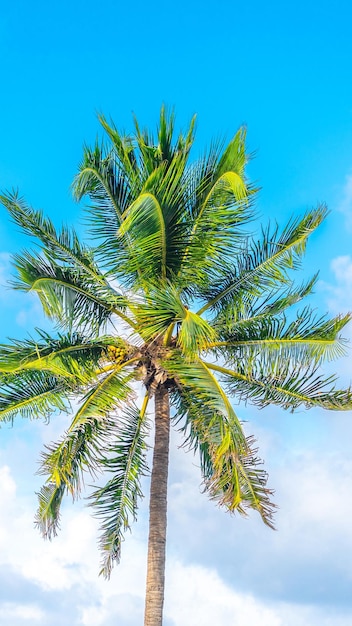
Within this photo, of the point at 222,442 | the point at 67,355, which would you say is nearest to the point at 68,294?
the point at 67,355

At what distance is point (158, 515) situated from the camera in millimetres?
12711

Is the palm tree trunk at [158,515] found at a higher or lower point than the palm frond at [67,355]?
lower

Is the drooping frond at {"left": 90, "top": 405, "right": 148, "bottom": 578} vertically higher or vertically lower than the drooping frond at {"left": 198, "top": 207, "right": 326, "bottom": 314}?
lower

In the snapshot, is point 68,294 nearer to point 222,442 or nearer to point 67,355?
point 67,355

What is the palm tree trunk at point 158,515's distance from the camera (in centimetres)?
1209

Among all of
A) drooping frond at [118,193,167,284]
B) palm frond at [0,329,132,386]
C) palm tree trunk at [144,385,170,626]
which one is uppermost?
drooping frond at [118,193,167,284]

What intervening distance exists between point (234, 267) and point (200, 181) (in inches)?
70.3

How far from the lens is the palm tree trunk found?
12.1 m

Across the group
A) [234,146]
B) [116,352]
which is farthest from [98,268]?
[234,146]

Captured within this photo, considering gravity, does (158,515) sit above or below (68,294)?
below

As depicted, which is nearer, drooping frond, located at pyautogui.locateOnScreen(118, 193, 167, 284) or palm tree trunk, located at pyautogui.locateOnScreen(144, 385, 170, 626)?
drooping frond, located at pyautogui.locateOnScreen(118, 193, 167, 284)

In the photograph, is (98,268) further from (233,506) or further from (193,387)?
(233,506)

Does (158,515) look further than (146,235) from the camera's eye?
Yes

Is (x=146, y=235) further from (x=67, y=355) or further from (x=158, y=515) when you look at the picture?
(x=158, y=515)
